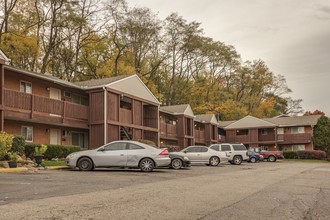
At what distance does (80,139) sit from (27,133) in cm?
556

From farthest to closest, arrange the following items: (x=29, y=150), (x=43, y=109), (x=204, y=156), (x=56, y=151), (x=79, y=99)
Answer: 1. (x=79, y=99)
2. (x=204, y=156)
3. (x=43, y=109)
4. (x=56, y=151)
5. (x=29, y=150)

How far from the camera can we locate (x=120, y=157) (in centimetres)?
2081

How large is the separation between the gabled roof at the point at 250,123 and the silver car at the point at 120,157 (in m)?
45.5

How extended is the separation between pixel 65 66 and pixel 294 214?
44139 millimetres

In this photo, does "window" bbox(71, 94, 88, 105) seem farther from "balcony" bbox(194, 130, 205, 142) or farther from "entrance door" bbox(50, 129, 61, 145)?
"balcony" bbox(194, 130, 205, 142)

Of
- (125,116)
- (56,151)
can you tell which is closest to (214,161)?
(125,116)

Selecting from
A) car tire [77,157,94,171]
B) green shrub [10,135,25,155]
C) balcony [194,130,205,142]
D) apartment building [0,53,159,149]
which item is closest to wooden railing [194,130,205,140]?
balcony [194,130,205,142]

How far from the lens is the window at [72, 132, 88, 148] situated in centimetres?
3212

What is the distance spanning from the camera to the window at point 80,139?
105 feet

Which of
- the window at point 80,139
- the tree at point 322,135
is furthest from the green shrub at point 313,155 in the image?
the window at point 80,139

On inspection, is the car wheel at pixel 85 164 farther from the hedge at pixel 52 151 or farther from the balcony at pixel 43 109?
the balcony at pixel 43 109

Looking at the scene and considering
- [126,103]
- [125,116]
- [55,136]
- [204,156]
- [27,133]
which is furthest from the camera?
[126,103]

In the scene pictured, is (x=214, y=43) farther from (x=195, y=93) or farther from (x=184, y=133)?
(x=184, y=133)

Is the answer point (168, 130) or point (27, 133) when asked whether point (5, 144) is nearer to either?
point (27, 133)
